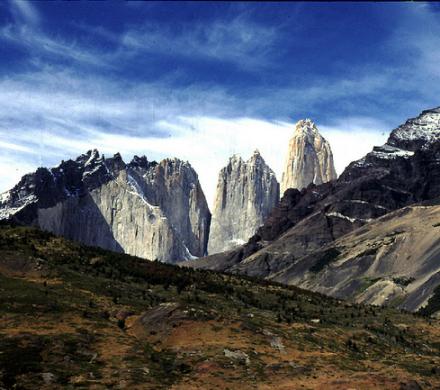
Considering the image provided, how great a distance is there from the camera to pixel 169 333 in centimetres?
5488

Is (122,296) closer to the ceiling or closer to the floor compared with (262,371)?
closer to the ceiling

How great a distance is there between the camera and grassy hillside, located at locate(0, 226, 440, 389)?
45938 mm

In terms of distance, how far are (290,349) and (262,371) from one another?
25.5ft

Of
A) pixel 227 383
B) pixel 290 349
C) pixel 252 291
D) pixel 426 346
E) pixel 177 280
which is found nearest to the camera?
pixel 227 383

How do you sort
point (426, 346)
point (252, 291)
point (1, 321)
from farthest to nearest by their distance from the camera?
point (252, 291) → point (426, 346) → point (1, 321)

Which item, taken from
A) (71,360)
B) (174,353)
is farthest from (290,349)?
(71,360)

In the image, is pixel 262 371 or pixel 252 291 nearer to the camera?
pixel 262 371

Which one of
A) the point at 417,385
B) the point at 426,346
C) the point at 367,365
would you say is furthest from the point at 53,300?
the point at 426,346

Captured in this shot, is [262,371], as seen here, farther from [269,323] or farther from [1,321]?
[1,321]

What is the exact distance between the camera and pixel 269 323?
211ft

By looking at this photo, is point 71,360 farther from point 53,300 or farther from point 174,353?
point 53,300

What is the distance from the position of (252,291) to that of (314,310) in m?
8.47

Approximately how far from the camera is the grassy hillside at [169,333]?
45938 millimetres

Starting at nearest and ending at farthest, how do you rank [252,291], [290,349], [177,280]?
1. [290,349]
2. [177,280]
3. [252,291]
